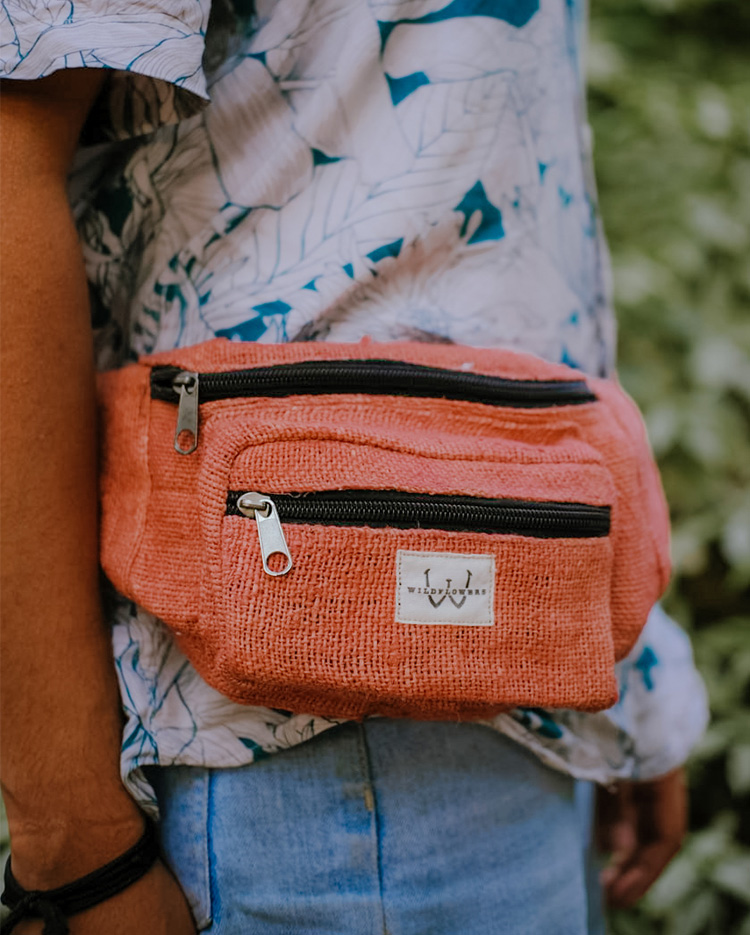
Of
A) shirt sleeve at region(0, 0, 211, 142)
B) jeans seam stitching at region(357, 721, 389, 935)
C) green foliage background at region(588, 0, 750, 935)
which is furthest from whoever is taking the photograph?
green foliage background at region(588, 0, 750, 935)

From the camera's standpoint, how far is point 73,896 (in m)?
0.63

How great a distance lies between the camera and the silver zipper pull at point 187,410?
633mm

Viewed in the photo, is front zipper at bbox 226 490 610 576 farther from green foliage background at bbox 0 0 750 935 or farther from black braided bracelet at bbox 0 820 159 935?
green foliage background at bbox 0 0 750 935

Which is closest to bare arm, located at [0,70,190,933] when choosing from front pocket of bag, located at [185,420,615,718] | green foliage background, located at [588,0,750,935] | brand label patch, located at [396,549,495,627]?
front pocket of bag, located at [185,420,615,718]

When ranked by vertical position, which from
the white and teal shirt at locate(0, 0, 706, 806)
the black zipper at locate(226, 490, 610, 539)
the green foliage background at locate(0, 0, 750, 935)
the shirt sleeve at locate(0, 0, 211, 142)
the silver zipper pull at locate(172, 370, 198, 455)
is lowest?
the green foliage background at locate(0, 0, 750, 935)

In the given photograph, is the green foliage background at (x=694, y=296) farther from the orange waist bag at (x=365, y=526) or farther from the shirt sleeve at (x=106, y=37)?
the shirt sleeve at (x=106, y=37)

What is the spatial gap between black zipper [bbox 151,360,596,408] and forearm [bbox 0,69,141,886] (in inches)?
3.6

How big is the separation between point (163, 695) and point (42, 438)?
0.81 feet

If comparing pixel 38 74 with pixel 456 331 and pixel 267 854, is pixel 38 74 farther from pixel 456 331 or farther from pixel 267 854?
pixel 267 854

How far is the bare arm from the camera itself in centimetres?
60

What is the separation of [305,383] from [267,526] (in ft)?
0.41

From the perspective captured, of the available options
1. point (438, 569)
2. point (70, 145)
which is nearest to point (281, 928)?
point (438, 569)

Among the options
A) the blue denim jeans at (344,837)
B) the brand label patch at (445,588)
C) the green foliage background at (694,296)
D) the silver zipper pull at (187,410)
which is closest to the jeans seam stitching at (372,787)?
the blue denim jeans at (344,837)

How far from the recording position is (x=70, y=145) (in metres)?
0.64
